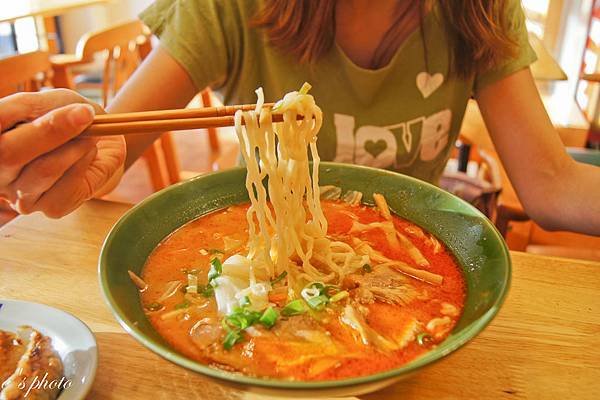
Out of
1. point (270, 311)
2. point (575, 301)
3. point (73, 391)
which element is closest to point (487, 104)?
point (575, 301)

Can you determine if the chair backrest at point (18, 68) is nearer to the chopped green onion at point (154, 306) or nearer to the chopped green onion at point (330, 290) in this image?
the chopped green onion at point (154, 306)

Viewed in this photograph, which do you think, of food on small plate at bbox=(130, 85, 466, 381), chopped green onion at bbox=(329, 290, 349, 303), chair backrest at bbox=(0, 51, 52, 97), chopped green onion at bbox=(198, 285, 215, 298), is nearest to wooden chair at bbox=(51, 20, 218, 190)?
chair backrest at bbox=(0, 51, 52, 97)

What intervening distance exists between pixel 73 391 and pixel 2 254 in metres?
0.59

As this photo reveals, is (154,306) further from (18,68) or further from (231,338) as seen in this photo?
(18,68)

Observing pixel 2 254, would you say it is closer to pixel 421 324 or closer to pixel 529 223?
pixel 421 324

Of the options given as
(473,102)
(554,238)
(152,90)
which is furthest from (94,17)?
(554,238)

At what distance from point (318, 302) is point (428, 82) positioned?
3.38 feet

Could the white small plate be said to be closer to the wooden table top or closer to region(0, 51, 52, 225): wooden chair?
region(0, 51, 52, 225): wooden chair

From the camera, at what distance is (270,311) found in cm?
86

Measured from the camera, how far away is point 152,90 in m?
1.50

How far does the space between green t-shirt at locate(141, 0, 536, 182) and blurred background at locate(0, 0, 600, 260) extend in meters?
0.52

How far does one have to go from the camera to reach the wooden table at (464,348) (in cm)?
86

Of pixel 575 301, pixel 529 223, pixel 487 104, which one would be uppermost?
pixel 487 104

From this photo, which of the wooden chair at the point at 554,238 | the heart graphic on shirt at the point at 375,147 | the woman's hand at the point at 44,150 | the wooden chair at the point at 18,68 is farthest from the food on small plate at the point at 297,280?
the wooden chair at the point at 18,68
